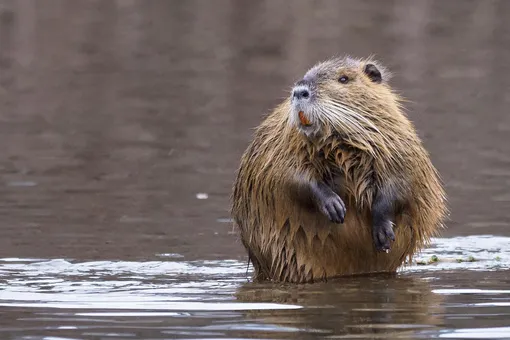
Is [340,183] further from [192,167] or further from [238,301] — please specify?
[192,167]

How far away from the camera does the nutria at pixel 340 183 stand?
5.65m

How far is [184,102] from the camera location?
12539 mm

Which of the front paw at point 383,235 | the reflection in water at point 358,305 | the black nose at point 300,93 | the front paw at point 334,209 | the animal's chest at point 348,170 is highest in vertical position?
the black nose at point 300,93

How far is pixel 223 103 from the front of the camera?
12.5 metres

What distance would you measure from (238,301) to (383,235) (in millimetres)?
689

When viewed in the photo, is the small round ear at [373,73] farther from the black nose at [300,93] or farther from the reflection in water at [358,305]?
the reflection in water at [358,305]

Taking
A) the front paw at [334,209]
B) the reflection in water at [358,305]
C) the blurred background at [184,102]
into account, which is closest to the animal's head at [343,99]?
the front paw at [334,209]

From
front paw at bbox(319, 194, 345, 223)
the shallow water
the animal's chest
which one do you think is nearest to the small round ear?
the animal's chest

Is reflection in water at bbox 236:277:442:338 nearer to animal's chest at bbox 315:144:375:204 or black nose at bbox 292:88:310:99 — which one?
animal's chest at bbox 315:144:375:204

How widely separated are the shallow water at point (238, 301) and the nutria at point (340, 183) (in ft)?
0.41

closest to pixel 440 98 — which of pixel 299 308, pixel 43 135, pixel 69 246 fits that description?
pixel 43 135

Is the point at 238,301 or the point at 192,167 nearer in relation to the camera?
the point at 238,301

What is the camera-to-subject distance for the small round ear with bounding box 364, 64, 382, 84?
233 inches

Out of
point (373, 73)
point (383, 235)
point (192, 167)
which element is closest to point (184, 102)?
point (192, 167)
